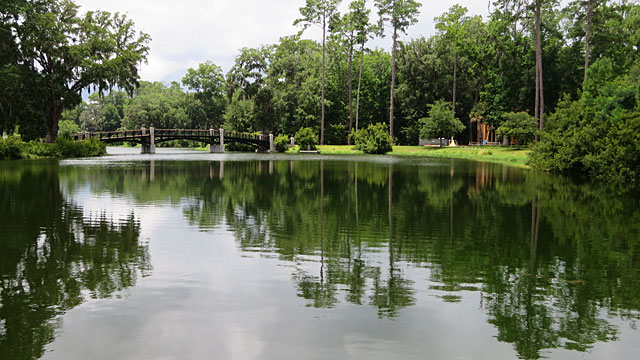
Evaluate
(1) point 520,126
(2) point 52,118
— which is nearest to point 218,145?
(2) point 52,118

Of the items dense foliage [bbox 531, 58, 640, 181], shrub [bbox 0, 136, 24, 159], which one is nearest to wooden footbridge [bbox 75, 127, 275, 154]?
shrub [bbox 0, 136, 24, 159]

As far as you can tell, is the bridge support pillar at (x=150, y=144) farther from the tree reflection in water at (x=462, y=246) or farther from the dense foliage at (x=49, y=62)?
the tree reflection in water at (x=462, y=246)

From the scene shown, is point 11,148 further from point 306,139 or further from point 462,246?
point 462,246

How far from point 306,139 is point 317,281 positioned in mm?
68723

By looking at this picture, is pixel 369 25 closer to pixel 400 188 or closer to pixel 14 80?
pixel 14 80

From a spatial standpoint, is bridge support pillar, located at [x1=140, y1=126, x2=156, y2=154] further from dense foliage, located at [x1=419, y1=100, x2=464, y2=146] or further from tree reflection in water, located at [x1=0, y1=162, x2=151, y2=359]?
tree reflection in water, located at [x1=0, y1=162, x2=151, y2=359]

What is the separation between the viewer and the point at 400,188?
2406 centimetres

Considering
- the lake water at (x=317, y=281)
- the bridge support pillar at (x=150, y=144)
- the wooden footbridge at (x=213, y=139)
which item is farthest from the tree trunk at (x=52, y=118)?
the lake water at (x=317, y=281)

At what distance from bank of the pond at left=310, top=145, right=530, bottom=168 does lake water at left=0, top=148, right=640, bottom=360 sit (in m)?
30.9

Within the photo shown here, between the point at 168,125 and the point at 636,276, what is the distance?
131627mm

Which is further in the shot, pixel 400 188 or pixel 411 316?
pixel 400 188

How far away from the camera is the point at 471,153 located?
5800cm

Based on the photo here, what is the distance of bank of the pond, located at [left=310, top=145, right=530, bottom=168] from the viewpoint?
48325 millimetres

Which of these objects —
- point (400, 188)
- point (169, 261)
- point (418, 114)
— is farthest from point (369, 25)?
point (169, 261)
